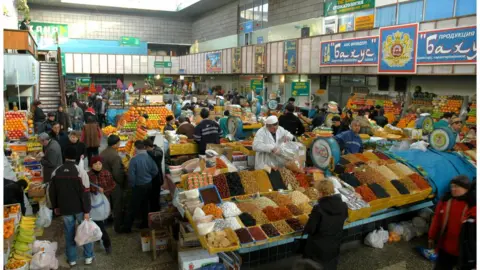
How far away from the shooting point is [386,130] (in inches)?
384

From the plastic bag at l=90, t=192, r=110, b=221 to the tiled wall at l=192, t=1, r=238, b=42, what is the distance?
28118 mm

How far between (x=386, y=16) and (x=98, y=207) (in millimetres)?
14889

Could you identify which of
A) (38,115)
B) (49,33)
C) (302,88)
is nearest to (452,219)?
(302,88)

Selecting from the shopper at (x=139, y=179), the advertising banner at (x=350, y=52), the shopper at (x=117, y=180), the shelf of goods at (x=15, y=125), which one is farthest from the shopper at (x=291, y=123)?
the shelf of goods at (x=15, y=125)

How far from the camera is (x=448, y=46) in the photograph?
12227 millimetres

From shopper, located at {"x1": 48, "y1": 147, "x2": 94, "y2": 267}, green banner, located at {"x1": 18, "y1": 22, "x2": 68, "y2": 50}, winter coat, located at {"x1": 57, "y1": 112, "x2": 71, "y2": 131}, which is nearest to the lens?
shopper, located at {"x1": 48, "y1": 147, "x2": 94, "y2": 267}

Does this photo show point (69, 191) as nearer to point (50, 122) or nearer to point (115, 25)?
point (50, 122)

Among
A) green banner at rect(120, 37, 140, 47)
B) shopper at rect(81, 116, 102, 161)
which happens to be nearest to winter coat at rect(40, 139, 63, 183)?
shopper at rect(81, 116, 102, 161)

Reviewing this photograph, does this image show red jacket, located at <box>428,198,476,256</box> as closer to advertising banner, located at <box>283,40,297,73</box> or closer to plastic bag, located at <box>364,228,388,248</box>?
plastic bag, located at <box>364,228,388,248</box>

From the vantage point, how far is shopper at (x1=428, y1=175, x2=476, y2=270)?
3938mm

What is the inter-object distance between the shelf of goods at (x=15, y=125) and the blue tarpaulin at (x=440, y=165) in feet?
33.1

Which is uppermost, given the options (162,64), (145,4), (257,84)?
(145,4)

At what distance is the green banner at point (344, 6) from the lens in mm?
16955

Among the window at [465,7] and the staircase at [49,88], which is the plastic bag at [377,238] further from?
the staircase at [49,88]
